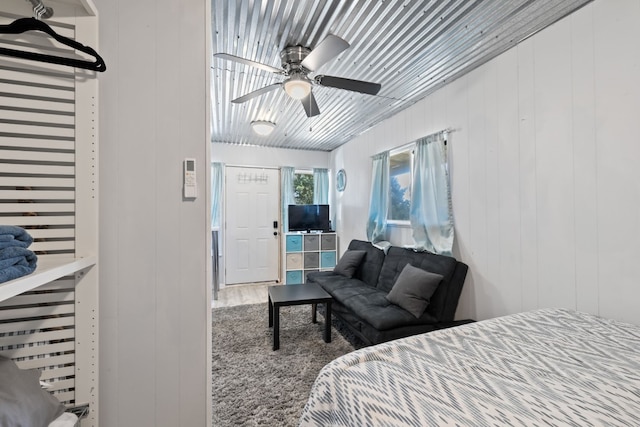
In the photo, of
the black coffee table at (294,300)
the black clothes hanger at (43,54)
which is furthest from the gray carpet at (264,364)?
the black clothes hanger at (43,54)

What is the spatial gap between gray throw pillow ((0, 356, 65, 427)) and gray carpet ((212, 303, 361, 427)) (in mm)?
1139

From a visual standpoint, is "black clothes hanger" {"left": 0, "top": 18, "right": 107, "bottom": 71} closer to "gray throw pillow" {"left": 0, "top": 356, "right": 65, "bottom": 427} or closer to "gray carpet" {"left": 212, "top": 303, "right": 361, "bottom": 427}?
"gray throw pillow" {"left": 0, "top": 356, "right": 65, "bottom": 427}

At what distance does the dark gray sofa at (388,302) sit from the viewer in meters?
2.20

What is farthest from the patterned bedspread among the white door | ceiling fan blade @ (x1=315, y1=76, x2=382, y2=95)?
the white door

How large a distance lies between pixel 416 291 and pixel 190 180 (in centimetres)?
207

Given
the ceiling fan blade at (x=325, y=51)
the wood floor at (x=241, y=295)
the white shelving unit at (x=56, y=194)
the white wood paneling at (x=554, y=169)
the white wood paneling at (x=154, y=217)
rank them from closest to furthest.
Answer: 1. the white shelving unit at (x=56, y=194)
2. the white wood paneling at (x=154, y=217)
3. the white wood paneling at (x=554, y=169)
4. the ceiling fan blade at (x=325, y=51)
5. the wood floor at (x=241, y=295)

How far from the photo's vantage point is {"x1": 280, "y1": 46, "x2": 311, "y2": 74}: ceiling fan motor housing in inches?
79.7

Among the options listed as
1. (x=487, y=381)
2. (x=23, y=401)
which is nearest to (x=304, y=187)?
(x=487, y=381)

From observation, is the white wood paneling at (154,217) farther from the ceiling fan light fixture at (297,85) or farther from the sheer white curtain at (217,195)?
the sheer white curtain at (217,195)

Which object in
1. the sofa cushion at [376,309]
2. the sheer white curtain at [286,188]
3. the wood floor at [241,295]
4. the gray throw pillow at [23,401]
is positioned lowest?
the wood floor at [241,295]

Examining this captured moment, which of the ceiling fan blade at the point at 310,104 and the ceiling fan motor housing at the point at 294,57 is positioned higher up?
the ceiling fan motor housing at the point at 294,57

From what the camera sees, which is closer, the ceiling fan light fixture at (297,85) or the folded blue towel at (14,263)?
the folded blue towel at (14,263)

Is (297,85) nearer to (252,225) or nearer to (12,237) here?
(12,237)

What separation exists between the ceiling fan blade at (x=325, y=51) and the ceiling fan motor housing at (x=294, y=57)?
17cm
